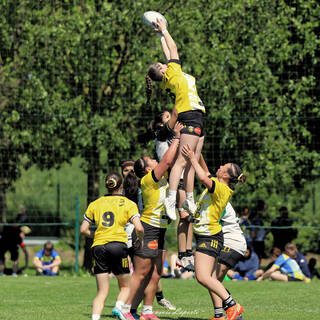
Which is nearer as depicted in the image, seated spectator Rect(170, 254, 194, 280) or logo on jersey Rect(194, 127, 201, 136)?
logo on jersey Rect(194, 127, 201, 136)

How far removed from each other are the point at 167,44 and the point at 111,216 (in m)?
2.47

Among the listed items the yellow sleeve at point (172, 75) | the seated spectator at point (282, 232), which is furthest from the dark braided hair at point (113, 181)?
the seated spectator at point (282, 232)

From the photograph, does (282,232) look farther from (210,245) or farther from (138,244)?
(138,244)

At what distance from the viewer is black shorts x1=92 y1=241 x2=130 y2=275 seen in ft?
27.5

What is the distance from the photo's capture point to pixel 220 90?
1823 cm

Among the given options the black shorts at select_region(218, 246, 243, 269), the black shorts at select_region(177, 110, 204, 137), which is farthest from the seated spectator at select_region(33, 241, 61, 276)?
the black shorts at select_region(177, 110, 204, 137)

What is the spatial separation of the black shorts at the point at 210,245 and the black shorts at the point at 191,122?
53.0 inches

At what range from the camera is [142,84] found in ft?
59.9

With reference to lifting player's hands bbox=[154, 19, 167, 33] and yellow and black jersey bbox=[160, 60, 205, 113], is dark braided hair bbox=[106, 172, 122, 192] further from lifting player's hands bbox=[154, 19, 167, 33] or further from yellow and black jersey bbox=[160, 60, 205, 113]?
lifting player's hands bbox=[154, 19, 167, 33]

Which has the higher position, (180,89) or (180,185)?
(180,89)

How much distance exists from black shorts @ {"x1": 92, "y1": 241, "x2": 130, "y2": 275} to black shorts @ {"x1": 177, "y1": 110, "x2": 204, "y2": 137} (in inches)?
64.8

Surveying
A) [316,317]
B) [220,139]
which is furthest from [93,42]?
[316,317]

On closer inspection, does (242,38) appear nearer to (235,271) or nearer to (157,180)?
(235,271)

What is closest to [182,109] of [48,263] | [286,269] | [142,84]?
[286,269]
